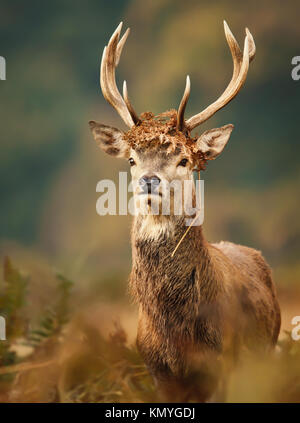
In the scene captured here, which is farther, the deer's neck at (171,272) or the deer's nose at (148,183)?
the deer's neck at (171,272)

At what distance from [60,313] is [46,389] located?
37cm

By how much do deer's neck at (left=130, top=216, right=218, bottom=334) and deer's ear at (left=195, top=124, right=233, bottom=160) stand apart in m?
0.52

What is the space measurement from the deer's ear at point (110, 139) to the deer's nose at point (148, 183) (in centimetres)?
51

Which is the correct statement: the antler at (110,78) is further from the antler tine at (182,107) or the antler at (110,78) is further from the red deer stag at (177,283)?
the antler tine at (182,107)

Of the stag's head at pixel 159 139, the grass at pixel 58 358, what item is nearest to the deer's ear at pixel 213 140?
the stag's head at pixel 159 139

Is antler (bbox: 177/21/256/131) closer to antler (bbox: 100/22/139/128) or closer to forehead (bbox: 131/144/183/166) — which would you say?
forehead (bbox: 131/144/183/166)

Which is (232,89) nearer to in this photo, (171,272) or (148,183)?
(148,183)

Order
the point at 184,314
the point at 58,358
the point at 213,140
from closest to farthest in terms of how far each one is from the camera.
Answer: the point at 58,358, the point at 184,314, the point at 213,140

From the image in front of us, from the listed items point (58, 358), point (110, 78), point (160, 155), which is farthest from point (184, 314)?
point (110, 78)

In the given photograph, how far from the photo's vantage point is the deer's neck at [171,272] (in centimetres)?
308

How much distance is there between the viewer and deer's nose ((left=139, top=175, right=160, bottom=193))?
9.66ft

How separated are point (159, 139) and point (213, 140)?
429mm

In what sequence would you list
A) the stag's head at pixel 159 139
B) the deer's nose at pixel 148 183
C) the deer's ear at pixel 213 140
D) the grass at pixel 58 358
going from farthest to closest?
the deer's ear at pixel 213 140
the stag's head at pixel 159 139
the deer's nose at pixel 148 183
the grass at pixel 58 358

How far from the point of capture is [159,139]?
3.09 metres
